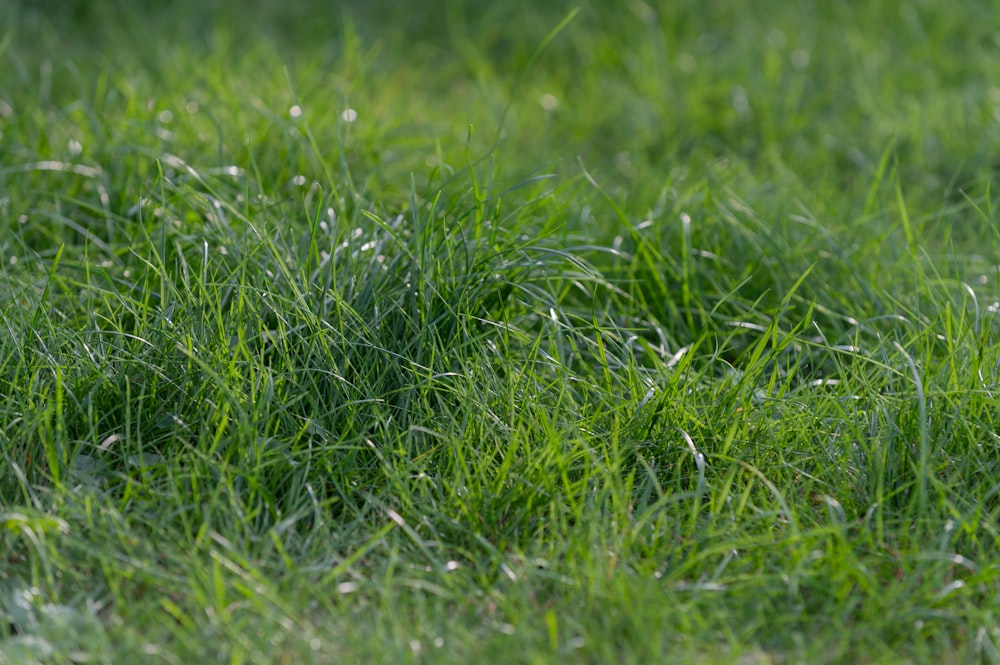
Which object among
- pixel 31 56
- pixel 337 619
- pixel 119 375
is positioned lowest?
pixel 337 619

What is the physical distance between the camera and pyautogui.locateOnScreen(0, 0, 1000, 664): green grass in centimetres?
206

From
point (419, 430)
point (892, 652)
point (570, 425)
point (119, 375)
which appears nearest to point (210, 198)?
point (119, 375)

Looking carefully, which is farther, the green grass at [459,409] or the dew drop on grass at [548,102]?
the dew drop on grass at [548,102]

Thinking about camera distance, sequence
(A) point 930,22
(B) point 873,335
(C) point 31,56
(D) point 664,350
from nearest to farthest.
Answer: (D) point 664,350, (B) point 873,335, (C) point 31,56, (A) point 930,22

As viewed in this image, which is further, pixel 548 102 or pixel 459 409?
pixel 548 102

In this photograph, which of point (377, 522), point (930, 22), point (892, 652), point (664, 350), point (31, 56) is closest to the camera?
point (892, 652)

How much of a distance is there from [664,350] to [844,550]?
870 millimetres

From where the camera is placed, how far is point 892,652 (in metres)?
1.99

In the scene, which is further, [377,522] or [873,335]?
[873,335]

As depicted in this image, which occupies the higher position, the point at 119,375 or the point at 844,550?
the point at 119,375

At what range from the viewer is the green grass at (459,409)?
206 centimetres

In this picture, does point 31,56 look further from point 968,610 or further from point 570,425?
point 968,610

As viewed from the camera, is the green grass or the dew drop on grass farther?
the dew drop on grass

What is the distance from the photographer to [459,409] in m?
2.52
